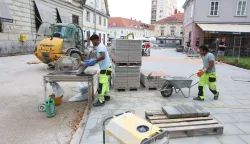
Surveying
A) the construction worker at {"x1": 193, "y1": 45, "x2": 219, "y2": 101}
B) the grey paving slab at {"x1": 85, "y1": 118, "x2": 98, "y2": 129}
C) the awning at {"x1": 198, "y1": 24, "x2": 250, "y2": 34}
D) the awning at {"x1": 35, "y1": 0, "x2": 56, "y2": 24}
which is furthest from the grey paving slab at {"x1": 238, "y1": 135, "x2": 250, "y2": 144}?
the awning at {"x1": 198, "y1": 24, "x2": 250, "y2": 34}

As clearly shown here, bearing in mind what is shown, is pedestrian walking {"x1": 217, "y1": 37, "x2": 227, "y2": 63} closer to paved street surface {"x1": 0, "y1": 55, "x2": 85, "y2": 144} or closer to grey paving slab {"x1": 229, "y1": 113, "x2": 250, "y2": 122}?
grey paving slab {"x1": 229, "y1": 113, "x2": 250, "y2": 122}

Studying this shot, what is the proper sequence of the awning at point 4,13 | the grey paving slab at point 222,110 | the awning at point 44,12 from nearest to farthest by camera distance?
the grey paving slab at point 222,110
the awning at point 4,13
the awning at point 44,12

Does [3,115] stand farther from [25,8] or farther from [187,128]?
[25,8]

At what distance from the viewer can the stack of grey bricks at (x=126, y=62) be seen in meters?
6.23

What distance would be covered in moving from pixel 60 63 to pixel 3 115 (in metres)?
1.85

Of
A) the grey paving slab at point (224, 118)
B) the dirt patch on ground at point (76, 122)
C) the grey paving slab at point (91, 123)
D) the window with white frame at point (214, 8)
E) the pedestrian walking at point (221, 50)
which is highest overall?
the window with white frame at point (214, 8)

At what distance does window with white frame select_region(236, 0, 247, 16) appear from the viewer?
2275 cm

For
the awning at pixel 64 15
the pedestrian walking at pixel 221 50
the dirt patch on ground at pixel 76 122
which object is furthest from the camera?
the awning at pixel 64 15

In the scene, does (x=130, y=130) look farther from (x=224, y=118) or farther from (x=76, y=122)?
(x=224, y=118)


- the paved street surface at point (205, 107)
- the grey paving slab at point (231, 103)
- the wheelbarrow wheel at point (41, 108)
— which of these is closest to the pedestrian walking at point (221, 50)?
the paved street surface at point (205, 107)

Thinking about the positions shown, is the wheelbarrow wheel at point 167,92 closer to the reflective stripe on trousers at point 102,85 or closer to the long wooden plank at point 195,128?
the reflective stripe on trousers at point 102,85

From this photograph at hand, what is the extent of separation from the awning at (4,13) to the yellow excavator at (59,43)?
4.61 meters

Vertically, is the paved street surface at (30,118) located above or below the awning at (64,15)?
below

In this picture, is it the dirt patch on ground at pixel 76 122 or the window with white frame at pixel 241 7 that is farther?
the window with white frame at pixel 241 7
